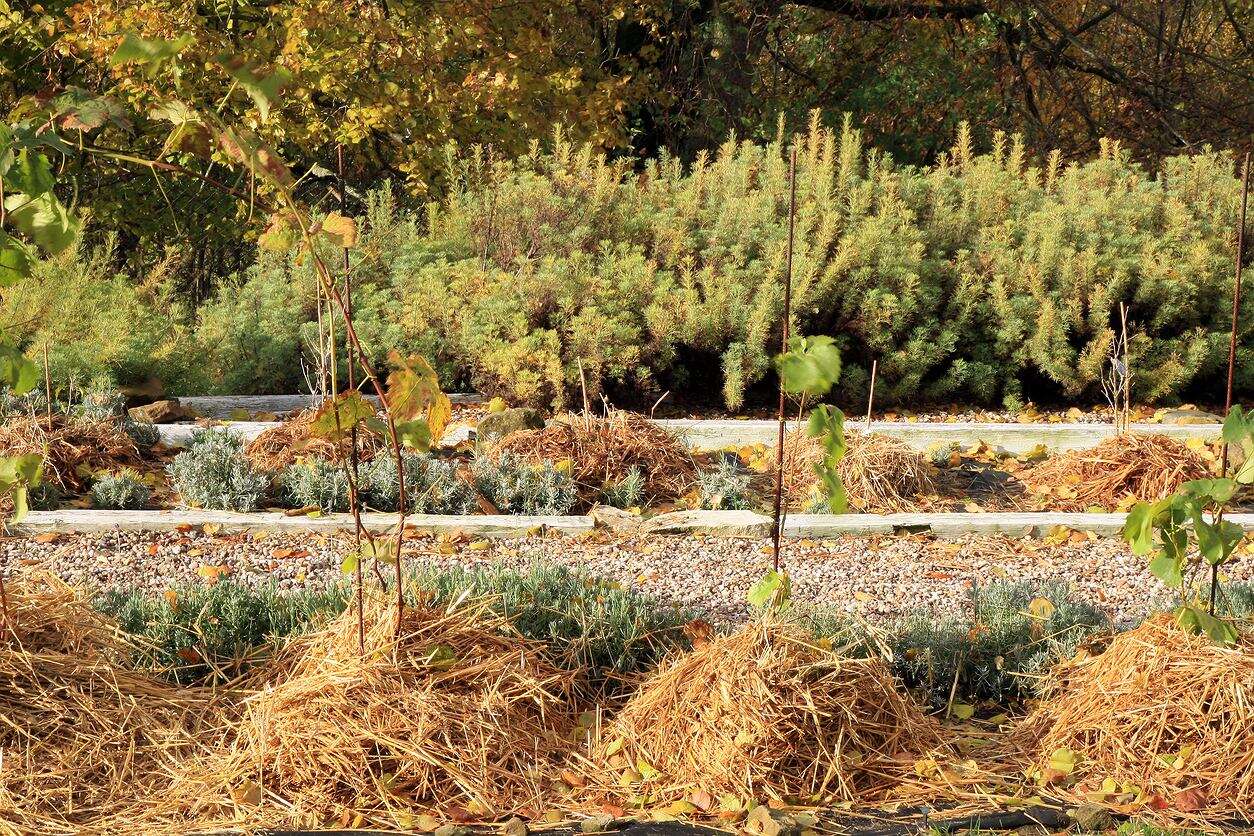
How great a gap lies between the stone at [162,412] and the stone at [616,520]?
243cm

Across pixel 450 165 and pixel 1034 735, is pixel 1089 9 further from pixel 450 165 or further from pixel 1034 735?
pixel 1034 735

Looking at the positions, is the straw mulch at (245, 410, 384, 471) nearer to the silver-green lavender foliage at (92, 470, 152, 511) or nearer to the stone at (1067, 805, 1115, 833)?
the silver-green lavender foliage at (92, 470, 152, 511)

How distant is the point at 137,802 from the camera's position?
3018mm

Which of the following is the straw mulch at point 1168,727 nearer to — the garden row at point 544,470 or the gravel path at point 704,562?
the gravel path at point 704,562

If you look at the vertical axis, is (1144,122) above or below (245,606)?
above

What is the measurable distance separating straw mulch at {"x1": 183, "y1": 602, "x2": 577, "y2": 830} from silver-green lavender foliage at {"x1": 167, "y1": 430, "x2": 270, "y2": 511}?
2.10m

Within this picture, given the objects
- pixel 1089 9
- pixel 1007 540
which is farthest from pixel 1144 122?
pixel 1007 540

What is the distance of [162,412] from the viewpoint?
6531 mm

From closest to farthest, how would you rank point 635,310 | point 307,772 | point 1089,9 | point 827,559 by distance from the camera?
point 307,772, point 827,559, point 635,310, point 1089,9

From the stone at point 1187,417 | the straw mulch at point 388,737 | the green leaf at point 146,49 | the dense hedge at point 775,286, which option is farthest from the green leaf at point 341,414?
the stone at point 1187,417

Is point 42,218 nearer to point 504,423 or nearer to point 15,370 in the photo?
point 15,370

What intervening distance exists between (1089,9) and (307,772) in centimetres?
1389

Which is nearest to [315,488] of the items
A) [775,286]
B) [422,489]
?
[422,489]

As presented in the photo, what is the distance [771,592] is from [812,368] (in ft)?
1.96
